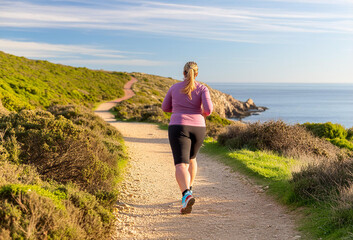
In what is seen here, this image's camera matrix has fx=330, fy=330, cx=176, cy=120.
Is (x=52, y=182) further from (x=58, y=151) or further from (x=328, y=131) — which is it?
(x=328, y=131)

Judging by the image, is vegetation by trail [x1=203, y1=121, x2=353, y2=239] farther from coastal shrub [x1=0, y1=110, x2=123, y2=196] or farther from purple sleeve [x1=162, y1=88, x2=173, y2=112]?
coastal shrub [x1=0, y1=110, x2=123, y2=196]

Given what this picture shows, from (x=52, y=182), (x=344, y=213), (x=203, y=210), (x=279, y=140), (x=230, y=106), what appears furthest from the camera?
(x=230, y=106)

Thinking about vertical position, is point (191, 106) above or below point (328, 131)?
above

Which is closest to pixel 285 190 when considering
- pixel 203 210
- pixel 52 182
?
pixel 203 210

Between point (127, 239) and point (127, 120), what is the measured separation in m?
20.0

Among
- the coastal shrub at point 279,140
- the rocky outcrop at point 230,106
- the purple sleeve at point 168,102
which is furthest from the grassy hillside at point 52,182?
the rocky outcrop at point 230,106

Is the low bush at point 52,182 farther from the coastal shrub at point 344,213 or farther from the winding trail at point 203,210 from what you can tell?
the coastal shrub at point 344,213

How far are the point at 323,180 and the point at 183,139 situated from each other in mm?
2469

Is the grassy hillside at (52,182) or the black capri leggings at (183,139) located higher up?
the black capri leggings at (183,139)

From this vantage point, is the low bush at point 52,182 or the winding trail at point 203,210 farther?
the winding trail at point 203,210

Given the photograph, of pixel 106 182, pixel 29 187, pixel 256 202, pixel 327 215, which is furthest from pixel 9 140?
pixel 327 215

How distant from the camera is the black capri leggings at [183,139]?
472 centimetres

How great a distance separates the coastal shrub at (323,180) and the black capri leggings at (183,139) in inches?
76.3

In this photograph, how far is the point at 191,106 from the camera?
4.82 metres
